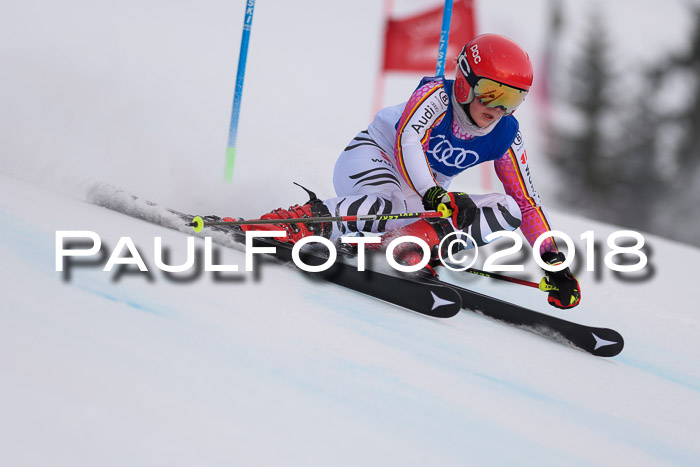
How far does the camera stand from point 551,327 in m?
3.28

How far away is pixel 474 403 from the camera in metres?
2.01

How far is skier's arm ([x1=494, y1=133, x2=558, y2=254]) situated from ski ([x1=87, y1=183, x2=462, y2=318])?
1.91 feet

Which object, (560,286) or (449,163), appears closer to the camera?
(560,286)

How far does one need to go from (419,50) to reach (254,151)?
3195mm

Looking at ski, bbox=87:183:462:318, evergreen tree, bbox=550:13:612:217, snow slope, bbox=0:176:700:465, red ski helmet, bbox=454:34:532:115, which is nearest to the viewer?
snow slope, bbox=0:176:700:465

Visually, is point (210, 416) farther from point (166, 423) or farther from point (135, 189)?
point (135, 189)

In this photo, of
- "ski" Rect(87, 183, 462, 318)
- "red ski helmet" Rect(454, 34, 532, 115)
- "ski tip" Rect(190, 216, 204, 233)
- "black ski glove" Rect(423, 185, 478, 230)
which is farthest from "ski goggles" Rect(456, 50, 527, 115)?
"ski tip" Rect(190, 216, 204, 233)

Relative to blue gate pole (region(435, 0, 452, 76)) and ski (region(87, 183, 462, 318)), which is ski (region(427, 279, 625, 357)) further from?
blue gate pole (region(435, 0, 452, 76))

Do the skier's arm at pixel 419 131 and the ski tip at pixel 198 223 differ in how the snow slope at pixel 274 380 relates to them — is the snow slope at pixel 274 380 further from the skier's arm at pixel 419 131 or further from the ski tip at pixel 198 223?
the skier's arm at pixel 419 131

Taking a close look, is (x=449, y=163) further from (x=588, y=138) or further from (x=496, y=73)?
(x=588, y=138)

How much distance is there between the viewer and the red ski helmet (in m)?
3.12

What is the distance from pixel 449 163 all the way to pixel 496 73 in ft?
1.88

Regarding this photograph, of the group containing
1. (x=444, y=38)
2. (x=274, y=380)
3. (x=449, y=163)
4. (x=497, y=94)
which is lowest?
(x=274, y=380)

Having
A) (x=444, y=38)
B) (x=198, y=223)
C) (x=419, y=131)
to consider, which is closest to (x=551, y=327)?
(x=419, y=131)
